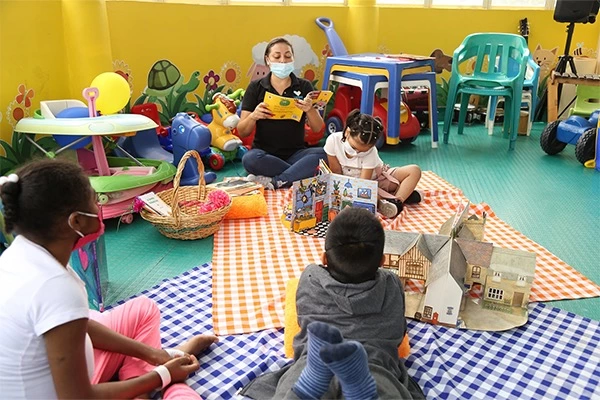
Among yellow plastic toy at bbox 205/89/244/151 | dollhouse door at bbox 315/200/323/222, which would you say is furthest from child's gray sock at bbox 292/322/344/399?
yellow plastic toy at bbox 205/89/244/151

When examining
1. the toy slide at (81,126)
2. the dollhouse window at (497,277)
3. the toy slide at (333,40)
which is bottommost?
the dollhouse window at (497,277)

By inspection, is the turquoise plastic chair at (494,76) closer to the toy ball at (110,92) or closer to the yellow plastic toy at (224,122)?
the yellow plastic toy at (224,122)

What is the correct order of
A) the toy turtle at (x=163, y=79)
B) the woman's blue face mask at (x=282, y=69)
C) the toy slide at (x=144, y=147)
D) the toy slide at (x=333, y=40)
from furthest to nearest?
the toy slide at (x=333, y=40) < the toy turtle at (x=163, y=79) < the toy slide at (x=144, y=147) < the woman's blue face mask at (x=282, y=69)

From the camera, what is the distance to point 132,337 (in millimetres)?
1634

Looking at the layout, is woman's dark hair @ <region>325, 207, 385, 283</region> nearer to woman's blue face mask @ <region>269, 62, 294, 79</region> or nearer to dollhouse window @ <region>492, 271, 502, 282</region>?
dollhouse window @ <region>492, 271, 502, 282</region>

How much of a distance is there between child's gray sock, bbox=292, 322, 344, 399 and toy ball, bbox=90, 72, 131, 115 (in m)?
2.27

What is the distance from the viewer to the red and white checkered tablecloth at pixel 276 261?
2041 millimetres

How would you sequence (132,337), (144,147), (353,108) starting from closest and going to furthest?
(132,337) → (144,147) → (353,108)

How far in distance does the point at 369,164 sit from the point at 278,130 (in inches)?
30.5

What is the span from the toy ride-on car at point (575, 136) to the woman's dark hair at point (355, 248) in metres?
3.18

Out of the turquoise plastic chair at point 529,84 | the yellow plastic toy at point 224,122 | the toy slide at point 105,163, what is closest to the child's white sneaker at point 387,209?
the toy slide at point 105,163

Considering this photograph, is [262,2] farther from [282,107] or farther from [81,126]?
[81,126]

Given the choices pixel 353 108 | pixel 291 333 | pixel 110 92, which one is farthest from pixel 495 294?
pixel 353 108

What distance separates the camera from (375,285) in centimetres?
148
